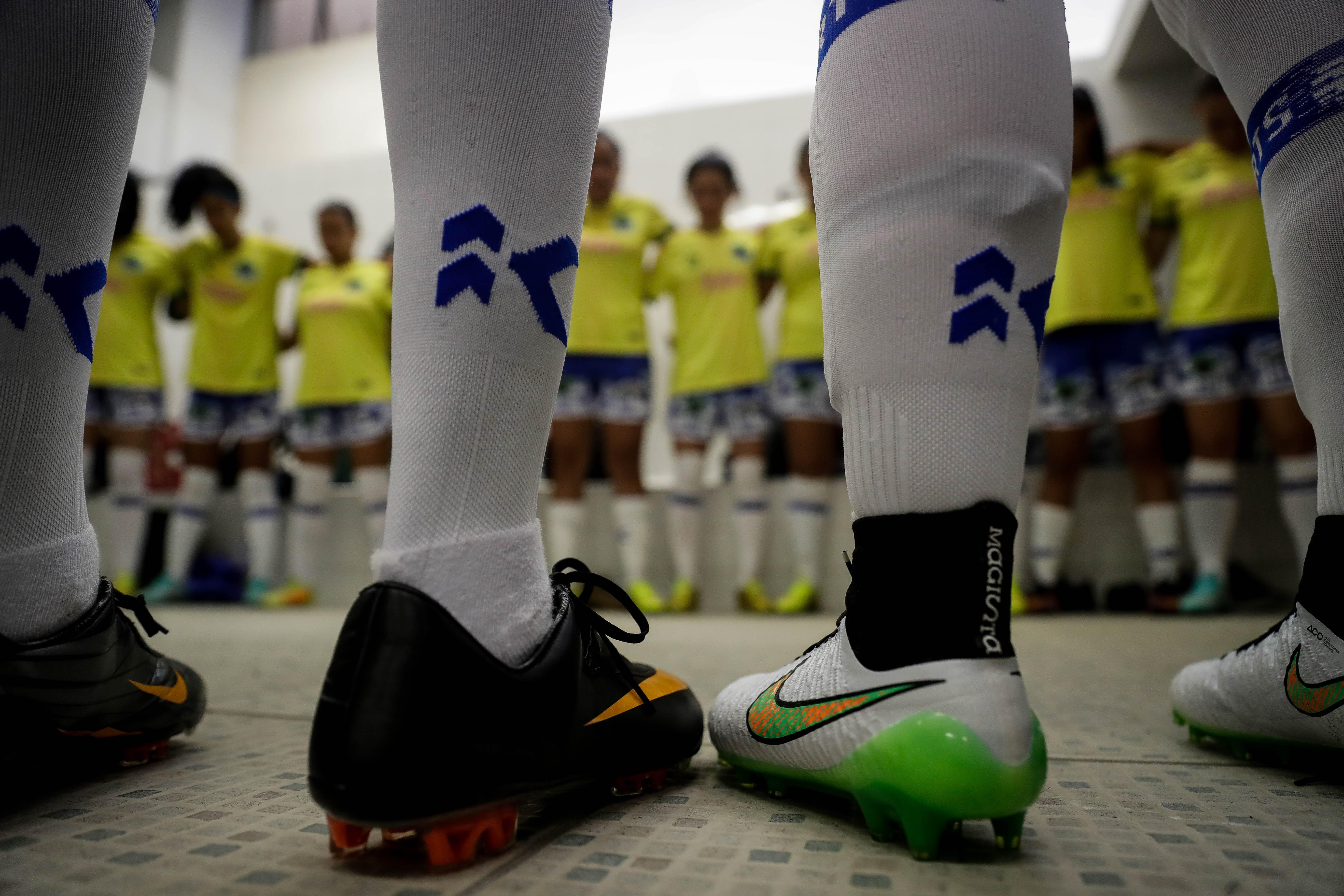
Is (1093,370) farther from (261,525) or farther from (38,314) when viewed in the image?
(261,525)

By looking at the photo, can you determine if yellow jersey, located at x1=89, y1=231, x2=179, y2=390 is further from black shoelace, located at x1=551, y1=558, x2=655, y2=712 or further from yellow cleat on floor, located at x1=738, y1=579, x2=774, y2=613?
black shoelace, located at x1=551, y1=558, x2=655, y2=712

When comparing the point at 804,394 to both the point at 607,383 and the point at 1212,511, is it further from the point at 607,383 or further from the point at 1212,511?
the point at 1212,511

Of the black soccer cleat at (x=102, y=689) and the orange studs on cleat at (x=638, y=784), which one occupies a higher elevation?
the black soccer cleat at (x=102, y=689)

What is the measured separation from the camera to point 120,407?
252cm

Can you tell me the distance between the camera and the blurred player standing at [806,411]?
2252 mm

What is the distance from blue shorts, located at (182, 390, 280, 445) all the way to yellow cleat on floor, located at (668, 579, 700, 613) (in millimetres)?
1482

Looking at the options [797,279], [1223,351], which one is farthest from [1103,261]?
[797,279]

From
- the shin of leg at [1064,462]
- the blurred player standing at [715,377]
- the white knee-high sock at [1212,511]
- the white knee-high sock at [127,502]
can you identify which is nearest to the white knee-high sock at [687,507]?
the blurred player standing at [715,377]

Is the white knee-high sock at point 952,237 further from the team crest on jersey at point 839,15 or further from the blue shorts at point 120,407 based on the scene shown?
the blue shorts at point 120,407

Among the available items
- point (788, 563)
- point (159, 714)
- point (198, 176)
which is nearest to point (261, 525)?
point (198, 176)

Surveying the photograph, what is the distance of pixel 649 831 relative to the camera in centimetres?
40

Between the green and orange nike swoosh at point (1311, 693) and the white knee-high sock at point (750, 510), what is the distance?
1777 mm

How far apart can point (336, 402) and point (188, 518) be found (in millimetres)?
613

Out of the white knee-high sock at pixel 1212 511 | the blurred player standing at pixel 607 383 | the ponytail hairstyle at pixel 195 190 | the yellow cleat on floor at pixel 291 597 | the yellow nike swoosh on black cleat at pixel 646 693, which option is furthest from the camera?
the ponytail hairstyle at pixel 195 190
